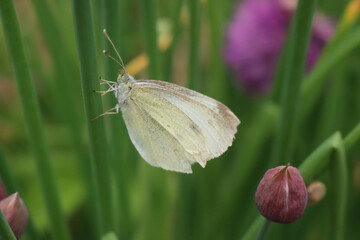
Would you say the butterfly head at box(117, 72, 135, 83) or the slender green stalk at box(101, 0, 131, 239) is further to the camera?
the butterfly head at box(117, 72, 135, 83)

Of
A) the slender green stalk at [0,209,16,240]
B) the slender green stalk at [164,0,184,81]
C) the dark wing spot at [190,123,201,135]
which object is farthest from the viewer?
the slender green stalk at [164,0,184,81]

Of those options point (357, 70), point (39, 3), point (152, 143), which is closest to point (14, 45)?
point (152, 143)

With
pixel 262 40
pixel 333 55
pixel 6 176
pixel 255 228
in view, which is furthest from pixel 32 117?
pixel 262 40

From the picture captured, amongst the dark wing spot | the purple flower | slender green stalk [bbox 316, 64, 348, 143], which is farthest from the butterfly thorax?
the purple flower

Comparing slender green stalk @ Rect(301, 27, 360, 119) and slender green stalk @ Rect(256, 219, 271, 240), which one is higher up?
slender green stalk @ Rect(301, 27, 360, 119)

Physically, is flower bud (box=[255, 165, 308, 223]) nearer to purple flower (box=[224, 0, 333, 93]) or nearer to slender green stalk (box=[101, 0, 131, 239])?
slender green stalk (box=[101, 0, 131, 239])

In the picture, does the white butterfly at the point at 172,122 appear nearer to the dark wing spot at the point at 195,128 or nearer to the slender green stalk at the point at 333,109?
the dark wing spot at the point at 195,128

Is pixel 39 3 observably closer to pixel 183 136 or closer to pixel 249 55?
pixel 183 136

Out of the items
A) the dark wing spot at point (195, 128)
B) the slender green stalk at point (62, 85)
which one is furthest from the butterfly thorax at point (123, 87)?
the slender green stalk at point (62, 85)
